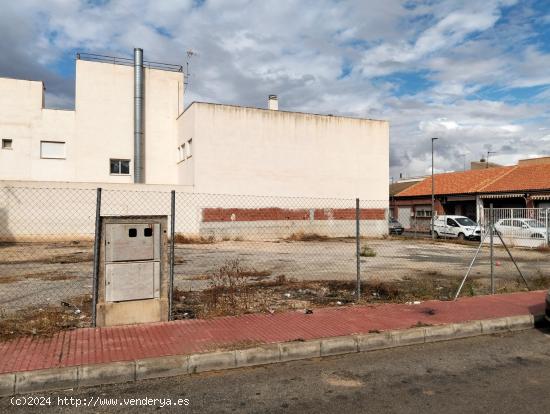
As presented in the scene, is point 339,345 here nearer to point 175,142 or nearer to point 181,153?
point 181,153

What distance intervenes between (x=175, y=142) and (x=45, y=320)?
26.7m

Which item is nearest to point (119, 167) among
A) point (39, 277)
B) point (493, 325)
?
point (39, 277)

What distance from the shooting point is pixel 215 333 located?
6.39 metres

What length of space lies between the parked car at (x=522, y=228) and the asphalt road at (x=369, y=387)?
18896mm

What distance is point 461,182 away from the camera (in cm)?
4169

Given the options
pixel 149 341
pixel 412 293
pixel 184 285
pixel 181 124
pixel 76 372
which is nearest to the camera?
pixel 76 372

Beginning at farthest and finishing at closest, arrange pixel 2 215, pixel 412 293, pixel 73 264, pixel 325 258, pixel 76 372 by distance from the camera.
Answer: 1. pixel 2 215
2. pixel 325 258
3. pixel 73 264
4. pixel 412 293
5. pixel 76 372

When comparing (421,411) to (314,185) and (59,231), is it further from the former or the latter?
(314,185)

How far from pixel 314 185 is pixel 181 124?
9.77 meters

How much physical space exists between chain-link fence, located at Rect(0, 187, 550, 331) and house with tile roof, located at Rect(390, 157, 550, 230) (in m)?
8.01

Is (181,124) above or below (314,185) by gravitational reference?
above

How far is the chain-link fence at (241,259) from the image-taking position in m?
8.79

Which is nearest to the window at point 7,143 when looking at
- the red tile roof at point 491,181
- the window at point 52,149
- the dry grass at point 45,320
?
the window at point 52,149

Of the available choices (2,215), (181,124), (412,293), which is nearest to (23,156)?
(2,215)
